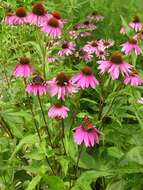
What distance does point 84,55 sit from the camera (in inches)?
108

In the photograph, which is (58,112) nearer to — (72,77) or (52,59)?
→ (72,77)

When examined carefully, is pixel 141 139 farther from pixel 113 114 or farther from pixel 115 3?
pixel 115 3

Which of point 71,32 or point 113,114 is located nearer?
point 113,114

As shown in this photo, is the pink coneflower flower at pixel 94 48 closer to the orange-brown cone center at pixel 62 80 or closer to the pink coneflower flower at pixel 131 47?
the pink coneflower flower at pixel 131 47

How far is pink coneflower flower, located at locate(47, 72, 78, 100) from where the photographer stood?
1.65 m

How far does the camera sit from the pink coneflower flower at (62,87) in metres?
1.65

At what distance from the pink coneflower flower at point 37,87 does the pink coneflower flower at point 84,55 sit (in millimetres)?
1005

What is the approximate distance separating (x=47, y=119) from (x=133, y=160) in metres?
0.44

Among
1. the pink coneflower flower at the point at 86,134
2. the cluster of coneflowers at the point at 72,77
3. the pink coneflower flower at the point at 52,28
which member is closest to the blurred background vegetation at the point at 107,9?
the cluster of coneflowers at the point at 72,77

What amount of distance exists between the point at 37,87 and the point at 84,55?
1055 mm

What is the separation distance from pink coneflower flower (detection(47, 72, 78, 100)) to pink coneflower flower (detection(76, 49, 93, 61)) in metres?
1.04

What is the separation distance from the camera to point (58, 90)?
1.66 metres

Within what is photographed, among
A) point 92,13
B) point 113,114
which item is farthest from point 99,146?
point 92,13

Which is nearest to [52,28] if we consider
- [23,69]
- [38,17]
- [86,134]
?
[38,17]
